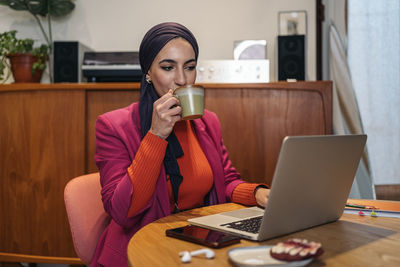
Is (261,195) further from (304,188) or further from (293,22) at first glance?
(293,22)

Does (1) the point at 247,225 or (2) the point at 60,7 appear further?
(2) the point at 60,7

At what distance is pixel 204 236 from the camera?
73cm

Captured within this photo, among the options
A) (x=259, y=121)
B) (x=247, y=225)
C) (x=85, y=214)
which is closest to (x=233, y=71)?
(x=259, y=121)

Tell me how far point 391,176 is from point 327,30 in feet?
3.50

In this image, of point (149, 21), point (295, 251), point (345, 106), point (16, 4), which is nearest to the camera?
point (295, 251)

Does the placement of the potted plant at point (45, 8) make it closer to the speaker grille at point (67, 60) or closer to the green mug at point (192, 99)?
the speaker grille at point (67, 60)

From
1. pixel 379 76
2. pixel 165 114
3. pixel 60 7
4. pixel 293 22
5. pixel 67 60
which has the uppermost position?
pixel 60 7

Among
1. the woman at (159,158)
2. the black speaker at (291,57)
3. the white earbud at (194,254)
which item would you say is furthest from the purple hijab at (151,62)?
the black speaker at (291,57)

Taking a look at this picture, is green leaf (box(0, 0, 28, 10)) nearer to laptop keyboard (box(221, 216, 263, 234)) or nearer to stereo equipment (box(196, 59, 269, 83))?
stereo equipment (box(196, 59, 269, 83))

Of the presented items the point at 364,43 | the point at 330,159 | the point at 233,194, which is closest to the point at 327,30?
the point at 364,43

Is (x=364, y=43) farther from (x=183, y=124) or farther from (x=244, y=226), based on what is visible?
(x=244, y=226)

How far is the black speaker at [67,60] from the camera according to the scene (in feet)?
7.59

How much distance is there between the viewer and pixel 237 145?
2.07 meters

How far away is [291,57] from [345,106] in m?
0.48
